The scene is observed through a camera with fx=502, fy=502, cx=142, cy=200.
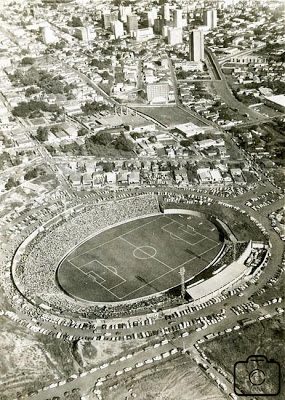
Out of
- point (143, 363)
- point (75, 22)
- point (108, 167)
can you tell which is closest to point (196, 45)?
point (75, 22)

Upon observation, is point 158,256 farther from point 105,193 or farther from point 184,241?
point 105,193

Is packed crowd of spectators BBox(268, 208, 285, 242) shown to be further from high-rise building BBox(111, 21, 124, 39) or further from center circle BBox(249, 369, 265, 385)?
high-rise building BBox(111, 21, 124, 39)

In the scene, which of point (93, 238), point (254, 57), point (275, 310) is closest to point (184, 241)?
point (93, 238)

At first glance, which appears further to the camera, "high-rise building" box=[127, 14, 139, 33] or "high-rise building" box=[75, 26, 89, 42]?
"high-rise building" box=[127, 14, 139, 33]

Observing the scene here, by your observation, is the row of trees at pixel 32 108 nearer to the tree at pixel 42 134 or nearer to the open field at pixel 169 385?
the tree at pixel 42 134

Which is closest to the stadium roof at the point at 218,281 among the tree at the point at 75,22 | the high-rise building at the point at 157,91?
the high-rise building at the point at 157,91

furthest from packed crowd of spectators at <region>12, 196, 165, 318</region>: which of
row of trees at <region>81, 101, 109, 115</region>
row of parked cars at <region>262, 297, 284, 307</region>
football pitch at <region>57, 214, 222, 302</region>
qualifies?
row of trees at <region>81, 101, 109, 115</region>
